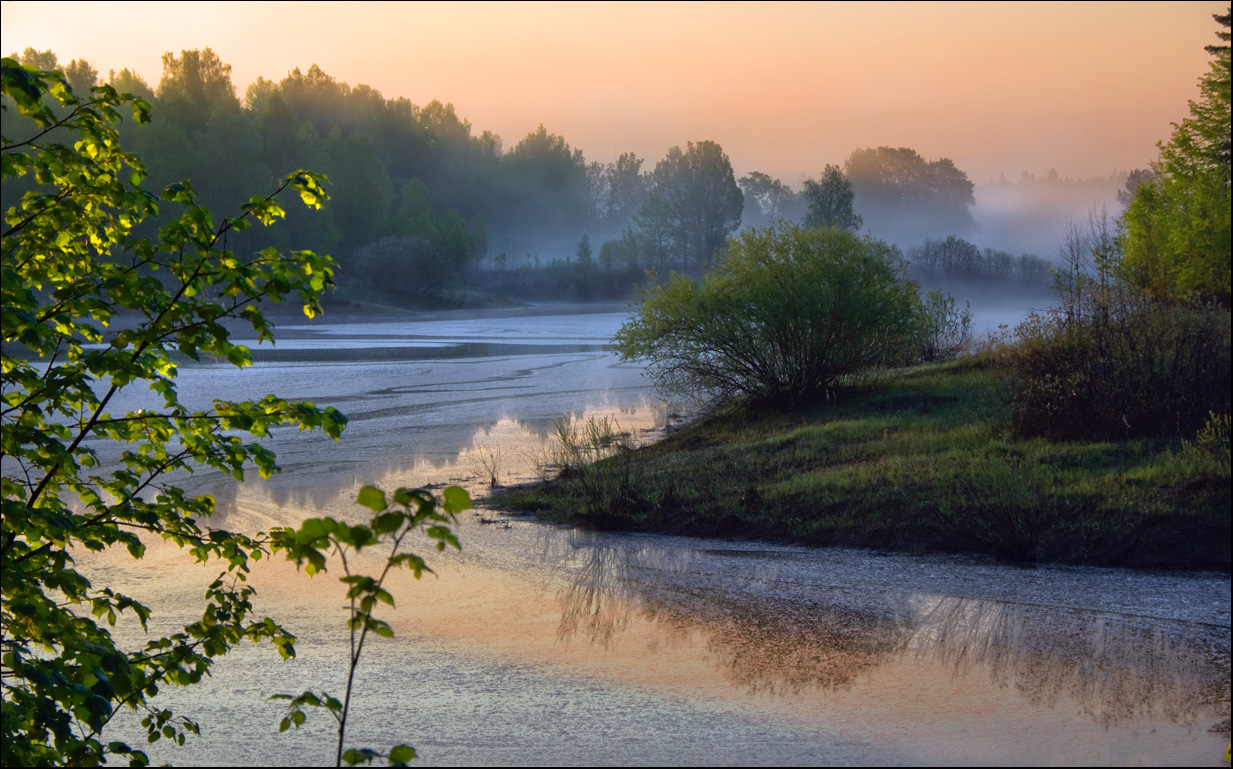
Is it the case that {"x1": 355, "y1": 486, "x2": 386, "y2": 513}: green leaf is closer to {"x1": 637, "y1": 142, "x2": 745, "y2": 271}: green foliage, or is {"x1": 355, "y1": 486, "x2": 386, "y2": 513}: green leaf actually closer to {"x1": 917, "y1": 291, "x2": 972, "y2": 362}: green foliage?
{"x1": 917, "y1": 291, "x2": 972, "y2": 362}: green foliage

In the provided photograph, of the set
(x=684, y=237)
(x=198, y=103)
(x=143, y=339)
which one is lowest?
(x=143, y=339)

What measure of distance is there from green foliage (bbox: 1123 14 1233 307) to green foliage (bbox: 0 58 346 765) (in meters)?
11.1

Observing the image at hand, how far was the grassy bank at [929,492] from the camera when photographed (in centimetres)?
956

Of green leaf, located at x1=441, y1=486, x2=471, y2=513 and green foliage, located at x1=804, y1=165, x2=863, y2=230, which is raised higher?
green foliage, located at x1=804, y1=165, x2=863, y2=230

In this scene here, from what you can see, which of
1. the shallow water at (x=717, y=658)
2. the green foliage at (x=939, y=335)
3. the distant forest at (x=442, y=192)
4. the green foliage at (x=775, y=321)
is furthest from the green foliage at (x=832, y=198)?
the shallow water at (x=717, y=658)

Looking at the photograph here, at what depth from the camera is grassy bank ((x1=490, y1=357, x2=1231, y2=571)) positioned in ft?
31.4

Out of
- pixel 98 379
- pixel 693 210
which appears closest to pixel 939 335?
pixel 98 379

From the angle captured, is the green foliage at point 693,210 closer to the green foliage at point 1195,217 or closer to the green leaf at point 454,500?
the green foliage at point 1195,217

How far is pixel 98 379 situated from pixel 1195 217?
613 inches

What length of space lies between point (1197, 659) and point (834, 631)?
7.83ft

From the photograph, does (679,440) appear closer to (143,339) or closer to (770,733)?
(770,733)

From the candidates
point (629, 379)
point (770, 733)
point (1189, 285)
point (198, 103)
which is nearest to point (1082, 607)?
point (770, 733)

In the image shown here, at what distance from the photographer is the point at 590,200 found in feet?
488

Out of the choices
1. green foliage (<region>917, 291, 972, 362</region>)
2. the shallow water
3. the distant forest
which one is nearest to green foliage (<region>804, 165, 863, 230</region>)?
the distant forest
